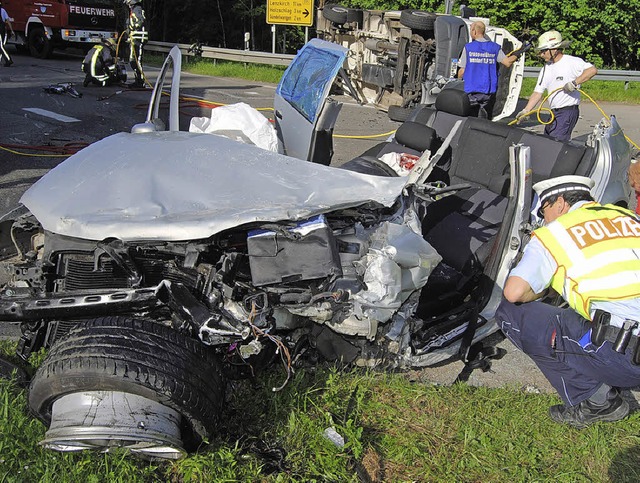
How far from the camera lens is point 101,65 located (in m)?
11.5

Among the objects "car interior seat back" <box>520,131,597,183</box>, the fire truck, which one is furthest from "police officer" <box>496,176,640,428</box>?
the fire truck

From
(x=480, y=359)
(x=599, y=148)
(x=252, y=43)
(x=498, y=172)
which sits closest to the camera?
(x=480, y=359)

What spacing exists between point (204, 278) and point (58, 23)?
16481 mm

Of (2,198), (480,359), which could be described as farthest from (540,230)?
(2,198)

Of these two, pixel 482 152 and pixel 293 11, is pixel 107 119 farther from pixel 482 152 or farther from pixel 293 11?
pixel 293 11

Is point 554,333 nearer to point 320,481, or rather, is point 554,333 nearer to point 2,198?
point 320,481

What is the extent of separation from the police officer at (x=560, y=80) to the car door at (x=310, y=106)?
4.09 m

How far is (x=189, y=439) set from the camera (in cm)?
241

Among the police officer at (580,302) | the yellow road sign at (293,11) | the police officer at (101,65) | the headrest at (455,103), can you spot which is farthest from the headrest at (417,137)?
the yellow road sign at (293,11)

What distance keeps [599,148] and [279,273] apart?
8.65 feet

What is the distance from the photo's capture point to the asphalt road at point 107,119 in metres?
3.63

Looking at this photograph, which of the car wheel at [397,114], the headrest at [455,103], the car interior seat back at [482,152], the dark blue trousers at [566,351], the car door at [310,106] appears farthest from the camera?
the car wheel at [397,114]

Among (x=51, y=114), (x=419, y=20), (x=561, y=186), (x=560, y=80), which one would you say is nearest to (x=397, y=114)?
(x=419, y=20)

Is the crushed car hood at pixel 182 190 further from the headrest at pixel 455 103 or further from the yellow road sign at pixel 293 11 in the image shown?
the yellow road sign at pixel 293 11
